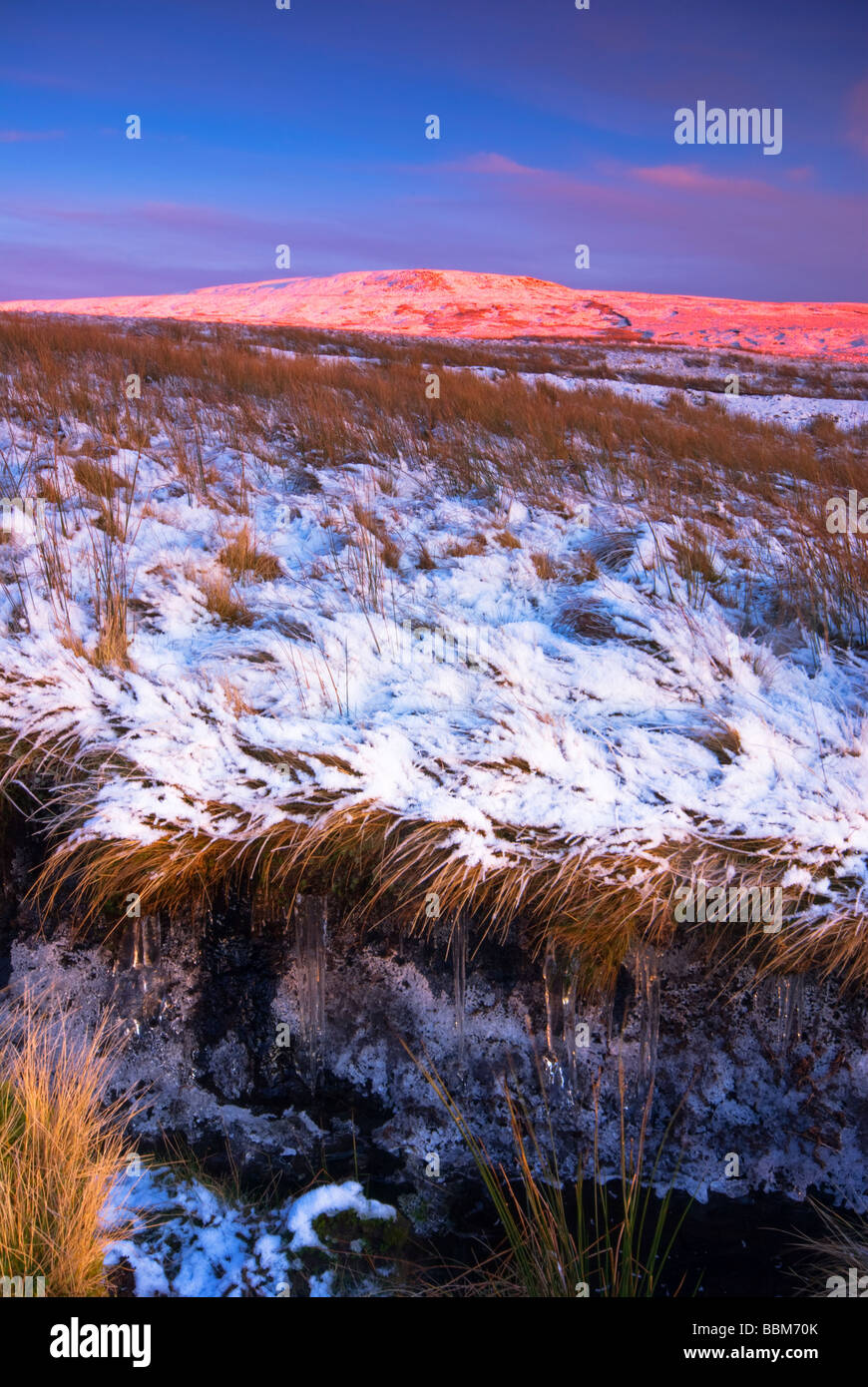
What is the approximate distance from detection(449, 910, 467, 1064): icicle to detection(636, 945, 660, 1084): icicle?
25.1 inches

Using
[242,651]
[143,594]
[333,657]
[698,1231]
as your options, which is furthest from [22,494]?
[698,1231]

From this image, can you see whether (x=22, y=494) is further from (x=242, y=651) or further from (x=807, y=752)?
(x=807, y=752)

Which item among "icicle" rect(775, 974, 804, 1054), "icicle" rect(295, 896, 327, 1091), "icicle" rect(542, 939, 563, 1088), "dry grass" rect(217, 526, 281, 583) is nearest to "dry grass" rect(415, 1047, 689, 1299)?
"icicle" rect(542, 939, 563, 1088)

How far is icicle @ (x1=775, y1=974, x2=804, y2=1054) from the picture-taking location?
2.76 m

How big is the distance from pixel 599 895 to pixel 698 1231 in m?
1.11

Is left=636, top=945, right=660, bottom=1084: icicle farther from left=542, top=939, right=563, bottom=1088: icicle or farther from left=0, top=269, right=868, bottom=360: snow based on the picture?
left=0, top=269, right=868, bottom=360: snow

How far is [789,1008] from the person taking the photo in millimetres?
2781

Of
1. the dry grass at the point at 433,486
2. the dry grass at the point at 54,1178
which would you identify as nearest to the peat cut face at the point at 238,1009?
the dry grass at the point at 433,486

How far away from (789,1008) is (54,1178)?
2.41m

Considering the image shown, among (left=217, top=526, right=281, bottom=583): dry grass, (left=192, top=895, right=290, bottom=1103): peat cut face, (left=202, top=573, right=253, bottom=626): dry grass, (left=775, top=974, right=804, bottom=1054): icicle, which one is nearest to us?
(left=775, top=974, right=804, bottom=1054): icicle

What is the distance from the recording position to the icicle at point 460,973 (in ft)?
9.34

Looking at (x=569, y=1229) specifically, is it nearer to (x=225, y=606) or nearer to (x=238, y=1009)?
(x=238, y=1009)

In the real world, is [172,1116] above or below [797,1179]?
above
